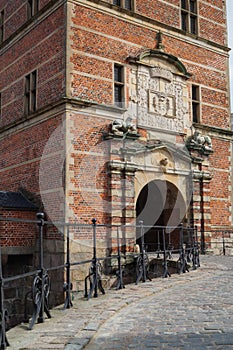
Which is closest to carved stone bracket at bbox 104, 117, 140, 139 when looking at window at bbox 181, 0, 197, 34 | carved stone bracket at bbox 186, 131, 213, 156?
carved stone bracket at bbox 186, 131, 213, 156

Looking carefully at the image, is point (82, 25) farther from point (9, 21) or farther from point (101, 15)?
point (9, 21)

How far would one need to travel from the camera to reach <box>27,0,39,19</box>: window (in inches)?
533

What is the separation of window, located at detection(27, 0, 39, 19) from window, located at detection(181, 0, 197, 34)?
5.27 m

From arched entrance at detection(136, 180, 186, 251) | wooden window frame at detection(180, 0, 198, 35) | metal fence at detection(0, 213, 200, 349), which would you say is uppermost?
wooden window frame at detection(180, 0, 198, 35)

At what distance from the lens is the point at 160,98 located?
13.4m

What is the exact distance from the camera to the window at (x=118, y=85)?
12.6 meters

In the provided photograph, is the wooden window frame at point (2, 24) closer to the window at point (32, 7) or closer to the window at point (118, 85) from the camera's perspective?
the window at point (32, 7)

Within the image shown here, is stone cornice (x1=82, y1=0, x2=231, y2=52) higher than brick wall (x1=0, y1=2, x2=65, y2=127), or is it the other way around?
stone cornice (x1=82, y1=0, x2=231, y2=52)

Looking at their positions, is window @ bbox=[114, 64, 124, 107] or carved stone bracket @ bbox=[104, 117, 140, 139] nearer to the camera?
carved stone bracket @ bbox=[104, 117, 140, 139]

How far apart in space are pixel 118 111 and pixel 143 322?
8.08 m

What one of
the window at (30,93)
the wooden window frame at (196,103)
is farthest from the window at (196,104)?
the window at (30,93)

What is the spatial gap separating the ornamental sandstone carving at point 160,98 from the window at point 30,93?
3222 mm

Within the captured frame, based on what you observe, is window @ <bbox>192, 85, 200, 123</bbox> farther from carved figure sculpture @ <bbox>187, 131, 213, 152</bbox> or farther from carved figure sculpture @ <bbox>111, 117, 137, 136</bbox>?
carved figure sculpture @ <bbox>111, 117, 137, 136</bbox>

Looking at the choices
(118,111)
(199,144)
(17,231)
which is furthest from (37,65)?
(199,144)
